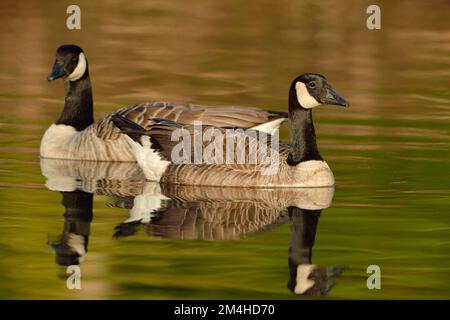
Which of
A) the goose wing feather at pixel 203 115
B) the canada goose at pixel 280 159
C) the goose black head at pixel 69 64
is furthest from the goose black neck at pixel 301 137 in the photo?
the goose black head at pixel 69 64

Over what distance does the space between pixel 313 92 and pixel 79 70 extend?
417cm

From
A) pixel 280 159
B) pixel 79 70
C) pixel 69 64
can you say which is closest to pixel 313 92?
pixel 280 159

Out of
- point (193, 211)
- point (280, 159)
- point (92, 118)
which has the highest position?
point (92, 118)

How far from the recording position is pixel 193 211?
12000 millimetres

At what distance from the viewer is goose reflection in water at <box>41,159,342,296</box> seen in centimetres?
1016

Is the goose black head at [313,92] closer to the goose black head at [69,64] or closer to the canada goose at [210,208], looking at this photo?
the canada goose at [210,208]

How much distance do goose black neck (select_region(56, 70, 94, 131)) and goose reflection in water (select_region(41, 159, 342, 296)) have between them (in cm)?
155

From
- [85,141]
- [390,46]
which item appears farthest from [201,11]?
[85,141]

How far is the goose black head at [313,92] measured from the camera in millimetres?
13055

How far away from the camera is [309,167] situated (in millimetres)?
13203

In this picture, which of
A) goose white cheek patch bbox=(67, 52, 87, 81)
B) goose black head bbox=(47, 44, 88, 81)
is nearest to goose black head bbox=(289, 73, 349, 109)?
goose black head bbox=(47, 44, 88, 81)

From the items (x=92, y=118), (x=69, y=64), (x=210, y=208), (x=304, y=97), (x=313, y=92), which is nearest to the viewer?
(x=210, y=208)

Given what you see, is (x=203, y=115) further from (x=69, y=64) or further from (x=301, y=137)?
(x=69, y=64)

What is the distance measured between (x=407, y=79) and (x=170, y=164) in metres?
8.79
